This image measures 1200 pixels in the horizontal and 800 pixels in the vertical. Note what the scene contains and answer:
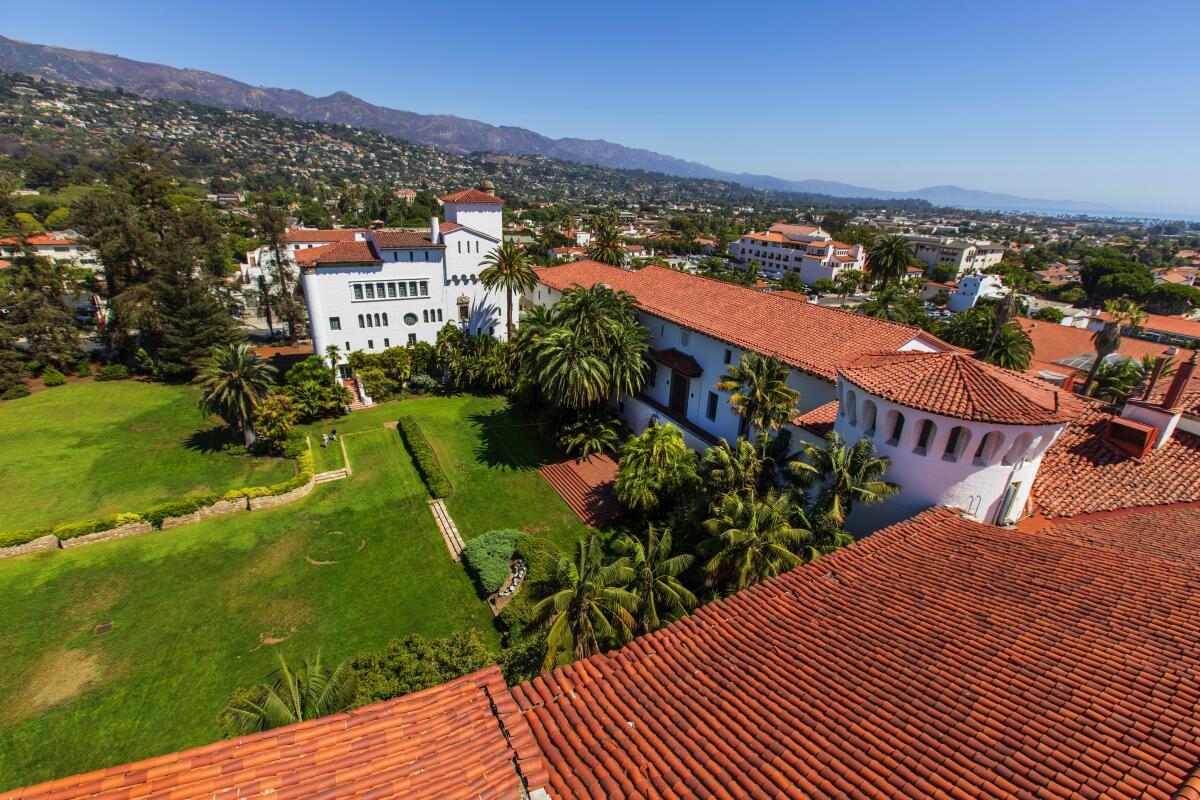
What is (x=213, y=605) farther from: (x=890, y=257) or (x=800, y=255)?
(x=800, y=255)

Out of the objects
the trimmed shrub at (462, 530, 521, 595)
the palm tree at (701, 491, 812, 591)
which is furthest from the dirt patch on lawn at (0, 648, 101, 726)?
the palm tree at (701, 491, 812, 591)

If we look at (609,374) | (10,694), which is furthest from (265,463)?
(609,374)

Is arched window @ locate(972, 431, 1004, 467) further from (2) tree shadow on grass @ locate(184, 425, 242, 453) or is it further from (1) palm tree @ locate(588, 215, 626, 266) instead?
(1) palm tree @ locate(588, 215, 626, 266)

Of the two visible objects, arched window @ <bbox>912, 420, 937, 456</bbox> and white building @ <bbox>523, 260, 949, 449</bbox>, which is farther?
white building @ <bbox>523, 260, 949, 449</bbox>

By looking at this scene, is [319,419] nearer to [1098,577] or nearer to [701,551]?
[701,551]

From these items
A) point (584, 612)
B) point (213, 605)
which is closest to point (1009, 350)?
point (584, 612)

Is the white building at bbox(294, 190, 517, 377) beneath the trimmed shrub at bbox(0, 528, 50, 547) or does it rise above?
above
